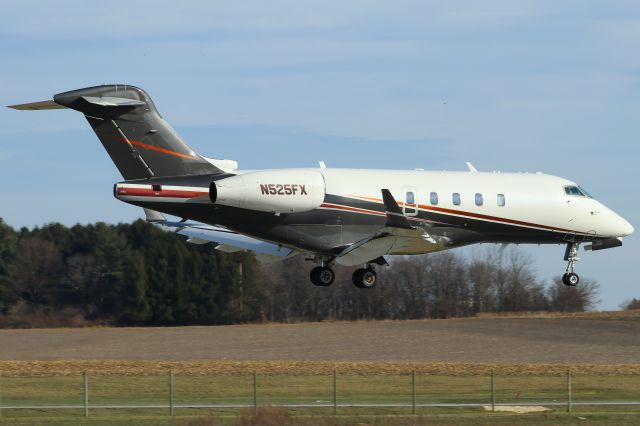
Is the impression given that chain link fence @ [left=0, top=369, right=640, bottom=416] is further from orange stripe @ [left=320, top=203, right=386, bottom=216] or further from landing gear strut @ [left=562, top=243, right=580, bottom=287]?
orange stripe @ [left=320, top=203, right=386, bottom=216]

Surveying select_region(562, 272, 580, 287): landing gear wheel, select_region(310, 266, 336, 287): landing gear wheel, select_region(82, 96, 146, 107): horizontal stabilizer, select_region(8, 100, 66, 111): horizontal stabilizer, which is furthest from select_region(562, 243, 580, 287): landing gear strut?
select_region(8, 100, 66, 111): horizontal stabilizer

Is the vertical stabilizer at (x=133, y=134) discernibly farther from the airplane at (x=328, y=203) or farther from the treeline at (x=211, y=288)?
the treeline at (x=211, y=288)

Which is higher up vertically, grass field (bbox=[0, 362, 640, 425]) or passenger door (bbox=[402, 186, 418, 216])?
passenger door (bbox=[402, 186, 418, 216])

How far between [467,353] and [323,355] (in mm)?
6136

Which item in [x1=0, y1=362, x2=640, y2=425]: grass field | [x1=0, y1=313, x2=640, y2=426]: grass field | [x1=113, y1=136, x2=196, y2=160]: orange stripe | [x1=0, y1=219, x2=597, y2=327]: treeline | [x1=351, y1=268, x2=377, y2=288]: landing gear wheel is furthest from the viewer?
[x1=0, y1=219, x2=597, y2=327]: treeline

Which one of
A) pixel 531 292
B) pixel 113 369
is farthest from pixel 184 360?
pixel 531 292

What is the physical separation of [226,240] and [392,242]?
661cm

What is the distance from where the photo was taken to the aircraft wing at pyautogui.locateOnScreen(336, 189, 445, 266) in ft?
133

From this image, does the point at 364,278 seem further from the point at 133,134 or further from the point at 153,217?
the point at 133,134

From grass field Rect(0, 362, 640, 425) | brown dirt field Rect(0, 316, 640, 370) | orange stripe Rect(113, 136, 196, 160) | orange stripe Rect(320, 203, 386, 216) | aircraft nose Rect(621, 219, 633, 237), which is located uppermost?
orange stripe Rect(113, 136, 196, 160)

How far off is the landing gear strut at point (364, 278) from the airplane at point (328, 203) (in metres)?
0.03

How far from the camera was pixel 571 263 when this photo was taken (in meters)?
46.4

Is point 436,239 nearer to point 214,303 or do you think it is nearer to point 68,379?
point 68,379

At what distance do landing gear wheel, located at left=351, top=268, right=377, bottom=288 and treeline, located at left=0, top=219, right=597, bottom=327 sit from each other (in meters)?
37.6
